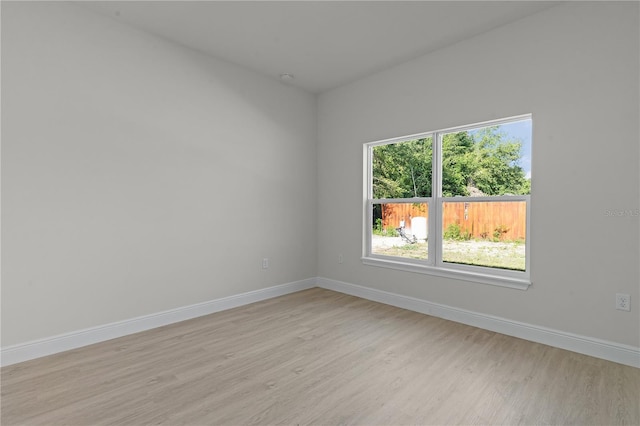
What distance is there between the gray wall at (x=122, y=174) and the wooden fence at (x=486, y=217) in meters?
2.06

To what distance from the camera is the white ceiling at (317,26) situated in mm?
2705

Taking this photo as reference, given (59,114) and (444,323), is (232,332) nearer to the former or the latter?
(444,323)

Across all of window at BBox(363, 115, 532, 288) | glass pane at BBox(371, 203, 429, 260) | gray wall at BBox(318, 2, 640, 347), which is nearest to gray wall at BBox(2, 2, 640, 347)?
gray wall at BBox(318, 2, 640, 347)

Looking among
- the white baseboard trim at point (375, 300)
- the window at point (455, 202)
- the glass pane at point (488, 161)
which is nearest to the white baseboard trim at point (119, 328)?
the white baseboard trim at point (375, 300)

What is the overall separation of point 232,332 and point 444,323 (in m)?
2.05

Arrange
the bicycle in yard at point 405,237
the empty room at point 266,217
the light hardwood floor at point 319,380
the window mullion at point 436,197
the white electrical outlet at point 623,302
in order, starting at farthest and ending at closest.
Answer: the bicycle in yard at point 405,237 < the window mullion at point 436,197 < the white electrical outlet at point 623,302 < the empty room at point 266,217 < the light hardwood floor at point 319,380

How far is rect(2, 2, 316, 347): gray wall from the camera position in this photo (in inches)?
96.9

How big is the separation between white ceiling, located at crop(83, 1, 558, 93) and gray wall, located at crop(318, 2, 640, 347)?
0.88 ft

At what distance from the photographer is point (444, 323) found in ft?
10.6

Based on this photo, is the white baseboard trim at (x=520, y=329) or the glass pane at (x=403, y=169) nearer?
the white baseboard trim at (x=520, y=329)

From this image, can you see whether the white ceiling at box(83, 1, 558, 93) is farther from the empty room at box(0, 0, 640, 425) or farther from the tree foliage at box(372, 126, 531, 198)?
the tree foliage at box(372, 126, 531, 198)

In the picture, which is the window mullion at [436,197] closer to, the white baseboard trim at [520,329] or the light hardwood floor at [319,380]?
the white baseboard trim at [520,329]

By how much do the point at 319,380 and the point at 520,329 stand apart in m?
1.90

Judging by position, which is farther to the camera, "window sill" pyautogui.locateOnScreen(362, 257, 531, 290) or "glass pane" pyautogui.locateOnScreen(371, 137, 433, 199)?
"glass pane" pyautogui.locateOnScreen(371, 137, 433, 199)
